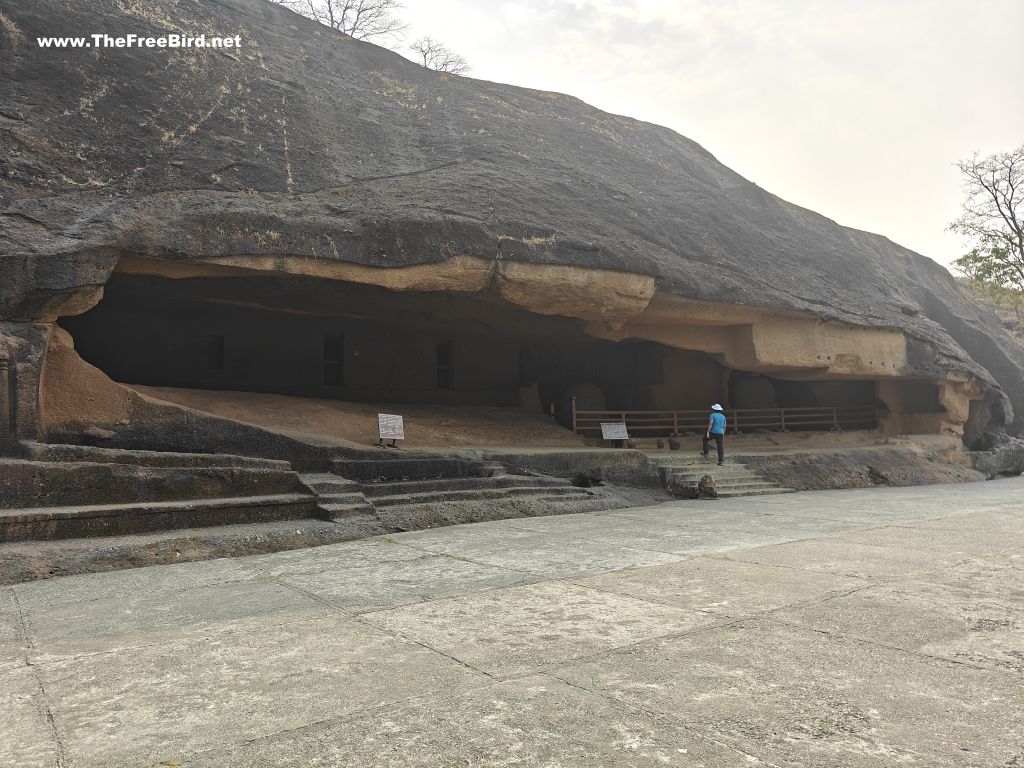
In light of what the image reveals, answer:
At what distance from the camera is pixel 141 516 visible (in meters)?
6.43

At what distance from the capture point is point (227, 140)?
10.1m

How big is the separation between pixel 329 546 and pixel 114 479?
2.30m

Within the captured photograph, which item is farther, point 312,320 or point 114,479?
point 312,320

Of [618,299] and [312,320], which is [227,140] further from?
[618,299]

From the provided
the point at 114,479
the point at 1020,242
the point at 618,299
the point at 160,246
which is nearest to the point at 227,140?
the point at 160,246

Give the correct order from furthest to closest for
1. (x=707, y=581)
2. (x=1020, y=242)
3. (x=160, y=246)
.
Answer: (x=1020, y=242)
(x=160, y=246)
(x=707, y=581)

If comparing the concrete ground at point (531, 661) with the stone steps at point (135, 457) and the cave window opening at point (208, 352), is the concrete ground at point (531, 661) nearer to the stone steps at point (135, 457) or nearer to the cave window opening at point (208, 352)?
the stone steps at point (135, 457)

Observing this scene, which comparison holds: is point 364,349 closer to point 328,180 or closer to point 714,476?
point 328,180

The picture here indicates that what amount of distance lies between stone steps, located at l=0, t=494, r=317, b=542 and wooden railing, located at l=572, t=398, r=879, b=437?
7.68m

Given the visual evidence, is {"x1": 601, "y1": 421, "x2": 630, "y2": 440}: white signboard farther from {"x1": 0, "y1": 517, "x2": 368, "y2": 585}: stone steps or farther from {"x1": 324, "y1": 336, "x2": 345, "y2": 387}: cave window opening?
{"x1": 0, "y1": 517, "x2": 368, "y2": 585}: stone steps

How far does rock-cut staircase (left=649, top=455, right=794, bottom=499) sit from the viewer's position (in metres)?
11.0

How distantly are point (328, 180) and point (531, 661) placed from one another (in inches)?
360

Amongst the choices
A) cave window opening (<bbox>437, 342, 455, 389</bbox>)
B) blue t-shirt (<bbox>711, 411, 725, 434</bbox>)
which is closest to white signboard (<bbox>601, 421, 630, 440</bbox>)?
blue t-shirt (<bbox>711, 411, 725, 434</bbox>)

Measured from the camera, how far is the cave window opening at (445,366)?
14.6 metres
